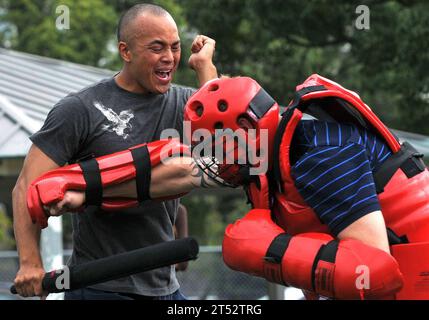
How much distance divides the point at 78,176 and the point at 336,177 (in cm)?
107

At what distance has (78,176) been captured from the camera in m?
3.35

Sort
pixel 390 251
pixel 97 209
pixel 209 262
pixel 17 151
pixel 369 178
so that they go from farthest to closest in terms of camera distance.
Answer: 1. pixel 209 262
2. pixel 17 151
3. pixel 97 209
4. pixel 390 251
5. pixel 369 178

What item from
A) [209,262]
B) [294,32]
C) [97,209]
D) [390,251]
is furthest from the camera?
[294,32]

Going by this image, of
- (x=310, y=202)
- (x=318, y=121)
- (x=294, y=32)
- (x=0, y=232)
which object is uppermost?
(x=294, y=32)

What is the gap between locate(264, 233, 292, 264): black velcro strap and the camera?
2945 mm

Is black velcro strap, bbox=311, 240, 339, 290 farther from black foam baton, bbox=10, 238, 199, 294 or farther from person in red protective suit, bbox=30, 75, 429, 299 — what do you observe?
black foam baton, bbox=10, 238, 199, 294

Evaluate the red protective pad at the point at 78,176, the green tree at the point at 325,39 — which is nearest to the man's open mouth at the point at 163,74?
the red protective pad at the point at 78,176

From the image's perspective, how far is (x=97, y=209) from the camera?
12.6 feet

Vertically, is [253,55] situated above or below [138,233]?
above

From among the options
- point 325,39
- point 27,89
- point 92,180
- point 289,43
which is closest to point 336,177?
point 92,180

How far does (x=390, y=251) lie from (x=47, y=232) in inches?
174
